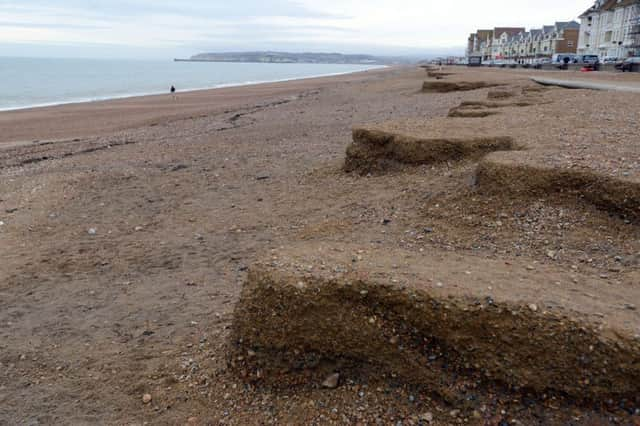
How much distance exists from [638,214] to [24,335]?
4691 millimetres

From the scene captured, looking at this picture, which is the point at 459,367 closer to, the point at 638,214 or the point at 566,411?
the point at 566,411

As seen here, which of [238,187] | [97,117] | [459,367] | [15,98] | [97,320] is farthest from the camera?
[15,98]

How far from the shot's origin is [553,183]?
4.23 meters

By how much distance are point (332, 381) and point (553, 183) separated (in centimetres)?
258

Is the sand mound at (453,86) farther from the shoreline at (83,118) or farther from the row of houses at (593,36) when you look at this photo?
the row of houses at (593,36)

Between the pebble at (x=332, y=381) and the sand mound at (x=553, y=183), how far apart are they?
237 centimetres

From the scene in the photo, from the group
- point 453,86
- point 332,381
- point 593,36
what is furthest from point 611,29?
point 332,381

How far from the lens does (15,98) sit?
32688 mm

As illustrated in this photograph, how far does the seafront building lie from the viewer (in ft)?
252

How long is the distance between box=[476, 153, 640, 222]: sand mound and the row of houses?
5583cm

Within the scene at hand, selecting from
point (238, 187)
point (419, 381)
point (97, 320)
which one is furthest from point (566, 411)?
point (238, 187)

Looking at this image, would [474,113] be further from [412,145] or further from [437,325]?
[437,325]

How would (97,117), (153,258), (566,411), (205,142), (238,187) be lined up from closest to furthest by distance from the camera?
1. (566,411)
2. (153,258)
3. (238,187)
4. (205,142)
5. (97,117)

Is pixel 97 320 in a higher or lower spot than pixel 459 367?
lower
